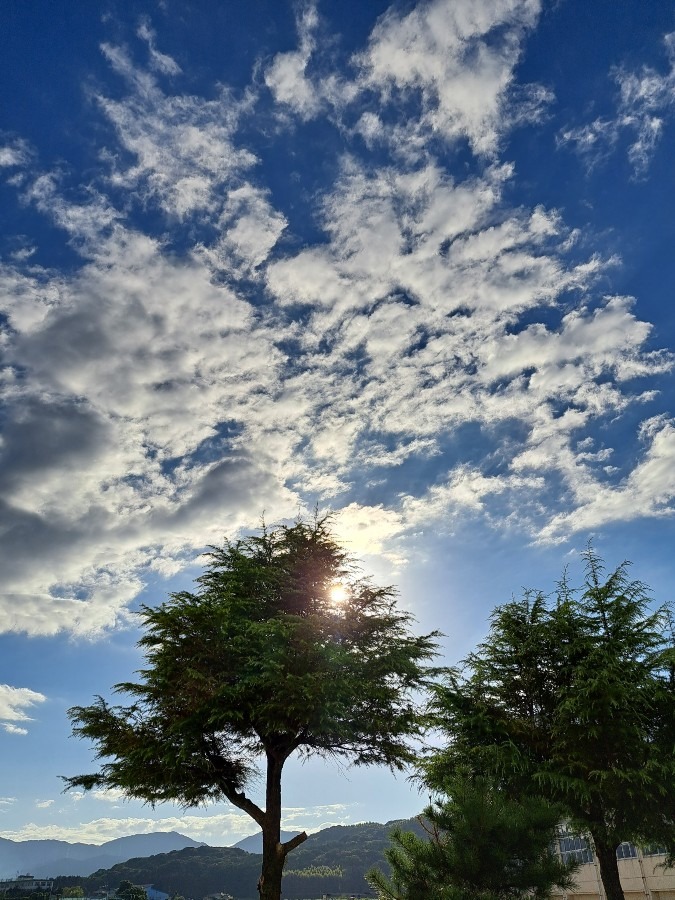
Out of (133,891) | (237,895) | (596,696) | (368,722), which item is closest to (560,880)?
(596,696)

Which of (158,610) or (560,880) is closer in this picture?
(560,880)

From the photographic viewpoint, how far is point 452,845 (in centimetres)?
1364

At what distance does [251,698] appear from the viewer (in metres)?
19.7

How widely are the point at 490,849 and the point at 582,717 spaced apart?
6.38m

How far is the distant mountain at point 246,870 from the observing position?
136 metres

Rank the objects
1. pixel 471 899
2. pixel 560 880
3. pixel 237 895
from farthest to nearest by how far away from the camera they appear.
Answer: pixel 237 895 < pixel 560 880 < pixel 471 899

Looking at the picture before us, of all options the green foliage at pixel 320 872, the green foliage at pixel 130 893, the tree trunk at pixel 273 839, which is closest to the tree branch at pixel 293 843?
the tree trunk at pixel 273 839

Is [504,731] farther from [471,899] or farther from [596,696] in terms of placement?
[471,899]

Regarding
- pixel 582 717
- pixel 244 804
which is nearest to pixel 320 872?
pixel 244 804

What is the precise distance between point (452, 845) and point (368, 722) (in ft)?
23.4

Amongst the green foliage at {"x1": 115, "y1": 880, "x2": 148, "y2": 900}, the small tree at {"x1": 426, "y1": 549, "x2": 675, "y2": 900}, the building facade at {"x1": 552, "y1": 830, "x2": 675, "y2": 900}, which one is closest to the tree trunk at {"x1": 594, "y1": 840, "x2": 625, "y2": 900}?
the small tree at {"x1": 426, "y1": 549, "x2": 675, "y2": 900}

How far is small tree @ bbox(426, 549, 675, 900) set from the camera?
707 inches

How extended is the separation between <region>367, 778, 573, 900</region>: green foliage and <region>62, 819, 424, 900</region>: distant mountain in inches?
5178

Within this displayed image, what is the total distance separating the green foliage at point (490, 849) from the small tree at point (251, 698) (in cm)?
569
